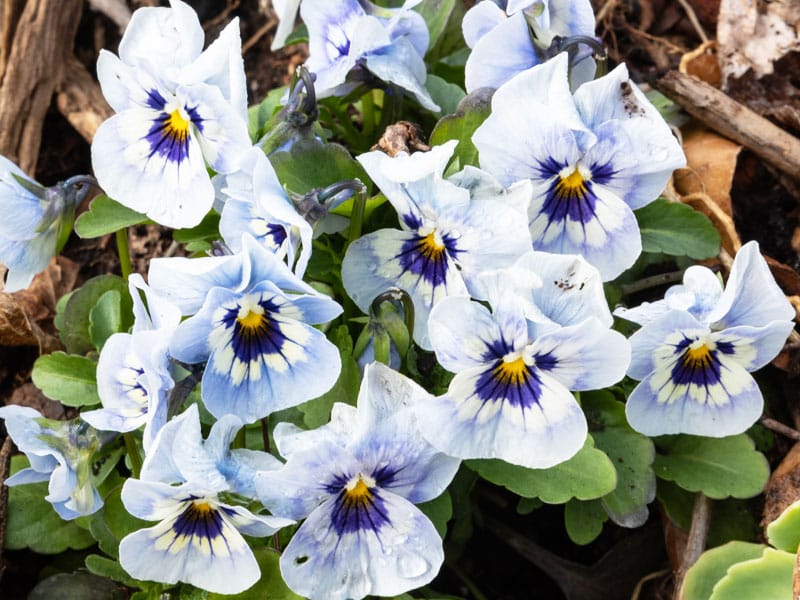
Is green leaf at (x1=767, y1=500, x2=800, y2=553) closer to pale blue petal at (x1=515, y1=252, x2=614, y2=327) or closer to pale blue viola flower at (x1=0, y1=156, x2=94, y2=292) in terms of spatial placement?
pale blue petal at (x1=515, y1=252, x2=614, y2=327)

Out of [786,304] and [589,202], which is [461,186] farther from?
[786,304]

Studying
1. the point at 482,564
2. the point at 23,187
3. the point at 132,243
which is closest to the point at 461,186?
the point at 23,187

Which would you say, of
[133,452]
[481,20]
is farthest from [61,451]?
[481,20]

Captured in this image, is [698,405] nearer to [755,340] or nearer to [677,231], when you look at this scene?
[755,340]

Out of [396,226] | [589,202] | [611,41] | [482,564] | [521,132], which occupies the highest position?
[521,132]

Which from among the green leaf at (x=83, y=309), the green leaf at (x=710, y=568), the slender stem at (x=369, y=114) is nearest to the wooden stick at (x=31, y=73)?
the green leaf at (x=83, y=309)

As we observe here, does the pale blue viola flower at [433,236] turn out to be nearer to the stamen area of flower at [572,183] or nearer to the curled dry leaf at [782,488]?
the stamen area of flower at [572,183]
